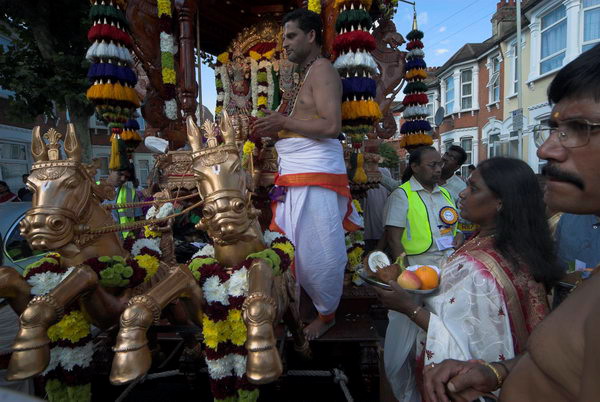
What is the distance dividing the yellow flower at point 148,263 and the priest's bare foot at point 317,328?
3.81ft

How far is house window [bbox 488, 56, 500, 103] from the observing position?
1568cm

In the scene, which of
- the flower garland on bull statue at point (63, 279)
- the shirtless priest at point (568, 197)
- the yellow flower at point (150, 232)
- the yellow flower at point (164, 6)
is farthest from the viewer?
the yellow flower at point (164, 6)

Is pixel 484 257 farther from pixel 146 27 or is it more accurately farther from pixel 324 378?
pixel 146 27

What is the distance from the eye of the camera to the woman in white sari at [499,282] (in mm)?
1408

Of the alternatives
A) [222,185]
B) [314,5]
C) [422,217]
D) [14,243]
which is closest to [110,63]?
[14,243]

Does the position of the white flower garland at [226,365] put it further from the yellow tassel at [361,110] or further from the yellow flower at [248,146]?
the yellow tassel at [361,110]

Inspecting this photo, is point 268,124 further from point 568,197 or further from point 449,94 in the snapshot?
point 449,94

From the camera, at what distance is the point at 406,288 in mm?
1766

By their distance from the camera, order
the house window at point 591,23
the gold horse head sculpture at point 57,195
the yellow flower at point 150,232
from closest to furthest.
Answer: the gold horse head sculpture at point 57,195
the yellow flower at point 150,232
the house window at point 591,23

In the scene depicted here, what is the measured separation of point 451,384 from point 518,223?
2.48 ft

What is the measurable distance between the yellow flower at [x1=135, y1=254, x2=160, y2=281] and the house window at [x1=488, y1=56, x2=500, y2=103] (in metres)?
17.4

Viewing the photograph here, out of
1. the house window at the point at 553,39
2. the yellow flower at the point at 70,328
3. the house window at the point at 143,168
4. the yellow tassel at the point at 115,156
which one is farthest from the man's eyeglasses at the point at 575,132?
the house window at the point at 143,168

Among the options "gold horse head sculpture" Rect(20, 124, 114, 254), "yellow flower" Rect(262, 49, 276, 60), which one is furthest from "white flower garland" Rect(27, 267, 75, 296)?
"yellow flower" Rect(262, 49, 276, 60)

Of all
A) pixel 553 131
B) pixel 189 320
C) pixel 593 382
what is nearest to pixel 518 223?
pixel 553 131
